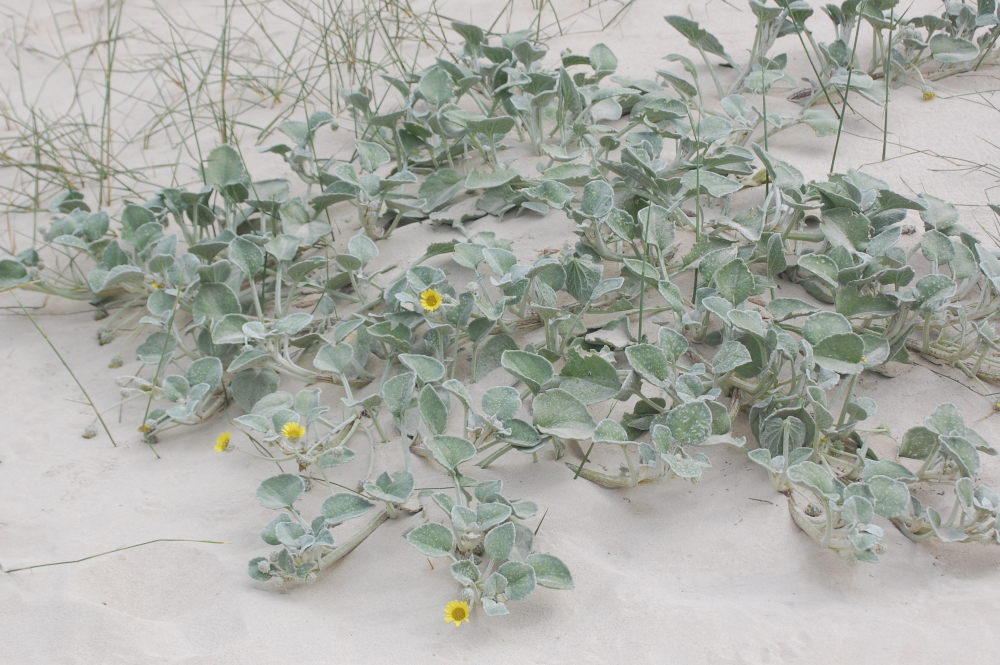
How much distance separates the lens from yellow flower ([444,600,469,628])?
139 centimetres

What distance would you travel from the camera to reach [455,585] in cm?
149

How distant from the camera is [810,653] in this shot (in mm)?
1320

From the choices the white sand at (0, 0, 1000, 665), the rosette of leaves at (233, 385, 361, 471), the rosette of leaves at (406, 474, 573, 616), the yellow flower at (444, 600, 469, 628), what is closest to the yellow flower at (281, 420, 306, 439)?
the rosette of leaves at (233, 385, 361, 471)

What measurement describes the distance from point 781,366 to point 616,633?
2.12ft

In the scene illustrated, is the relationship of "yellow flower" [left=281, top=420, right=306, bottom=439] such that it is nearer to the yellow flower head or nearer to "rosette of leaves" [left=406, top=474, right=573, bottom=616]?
the yellow flower head

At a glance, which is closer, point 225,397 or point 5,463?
point 5,463

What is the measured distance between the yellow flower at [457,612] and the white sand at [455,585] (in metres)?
0.03

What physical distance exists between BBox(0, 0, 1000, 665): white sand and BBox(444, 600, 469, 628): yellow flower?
0.09ft

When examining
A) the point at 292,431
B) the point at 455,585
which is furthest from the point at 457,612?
the point at 292,431

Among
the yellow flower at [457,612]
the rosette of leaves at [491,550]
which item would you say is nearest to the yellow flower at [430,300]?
the rosette of leaves at [491,550]

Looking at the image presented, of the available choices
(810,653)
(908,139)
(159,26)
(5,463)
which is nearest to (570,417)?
(810,653)

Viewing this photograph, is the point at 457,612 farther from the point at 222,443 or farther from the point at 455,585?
the point at 222,443

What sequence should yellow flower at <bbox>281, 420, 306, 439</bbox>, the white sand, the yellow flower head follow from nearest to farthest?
1. the white sand
2. yellow flower at <bbox>281, 420, 306, 439</bbox>
3. the yellow flower head

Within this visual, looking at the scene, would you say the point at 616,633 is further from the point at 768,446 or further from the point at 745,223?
the point at 745,223
